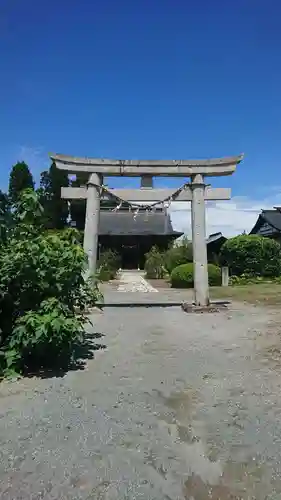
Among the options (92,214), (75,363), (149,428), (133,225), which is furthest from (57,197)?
(149,428)

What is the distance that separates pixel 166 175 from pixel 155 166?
1.22 feet

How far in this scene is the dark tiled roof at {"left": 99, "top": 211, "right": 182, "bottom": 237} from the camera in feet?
116

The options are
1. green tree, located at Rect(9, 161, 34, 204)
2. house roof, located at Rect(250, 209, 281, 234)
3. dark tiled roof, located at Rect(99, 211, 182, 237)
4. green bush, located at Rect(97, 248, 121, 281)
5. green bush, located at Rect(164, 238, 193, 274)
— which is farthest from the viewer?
green tree, located at Rect(9, 161, 34, 204)

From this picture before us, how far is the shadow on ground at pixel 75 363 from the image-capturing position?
15.9 ft

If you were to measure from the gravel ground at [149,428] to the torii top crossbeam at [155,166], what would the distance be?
5632 mm

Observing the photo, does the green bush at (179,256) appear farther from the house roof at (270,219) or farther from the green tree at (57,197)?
the green tree at (57,197)

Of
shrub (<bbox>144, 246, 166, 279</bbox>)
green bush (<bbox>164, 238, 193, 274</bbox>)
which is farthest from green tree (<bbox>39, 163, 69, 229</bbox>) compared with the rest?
green bush (<bbox>164, 238, 193, 274</bbox>)

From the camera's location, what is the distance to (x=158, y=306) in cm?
1144

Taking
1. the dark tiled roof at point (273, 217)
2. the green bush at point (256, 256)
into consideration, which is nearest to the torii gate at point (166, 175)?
the green bush at point (256, 256)

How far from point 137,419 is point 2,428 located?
109cm

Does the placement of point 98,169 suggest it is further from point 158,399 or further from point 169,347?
point 158,399

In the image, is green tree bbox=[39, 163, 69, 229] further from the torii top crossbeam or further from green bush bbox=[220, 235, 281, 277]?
the torii top crossbeam

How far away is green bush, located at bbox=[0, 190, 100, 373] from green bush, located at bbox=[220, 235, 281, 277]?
17.1m

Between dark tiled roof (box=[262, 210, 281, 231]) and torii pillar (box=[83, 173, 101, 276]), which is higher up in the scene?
dark tiled roof (box=[262, 210, 281, 231])
